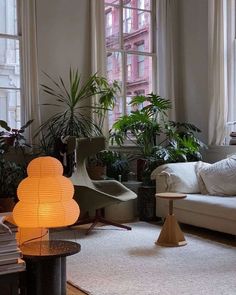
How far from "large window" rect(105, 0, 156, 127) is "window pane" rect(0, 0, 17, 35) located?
4.43ft

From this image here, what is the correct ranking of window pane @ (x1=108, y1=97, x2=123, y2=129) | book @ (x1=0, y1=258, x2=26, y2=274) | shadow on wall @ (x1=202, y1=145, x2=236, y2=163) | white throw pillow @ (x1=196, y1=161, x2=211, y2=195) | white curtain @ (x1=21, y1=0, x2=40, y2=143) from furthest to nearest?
window pane @ (x1=108, y1=97, x2=123, y2=129) → shadow on wall @ (x1=202, y1=145, x2=236, y2=163) → white curtain @ (x1=21, y1=0, x2=40, y2=143) → white throw pillow @ (x1=196, y1=161, x2=211, y2=195) → book @ (x1=0, y1=258, x2=26, y2=274)

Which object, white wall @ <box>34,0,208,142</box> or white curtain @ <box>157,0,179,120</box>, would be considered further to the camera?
white curtain @ <box>157,0,179,120</box>

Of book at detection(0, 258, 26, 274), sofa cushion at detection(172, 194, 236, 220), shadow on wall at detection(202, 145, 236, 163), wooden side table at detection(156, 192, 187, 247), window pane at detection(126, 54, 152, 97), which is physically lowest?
wooden side table at detection(156, 192, 187, 247)

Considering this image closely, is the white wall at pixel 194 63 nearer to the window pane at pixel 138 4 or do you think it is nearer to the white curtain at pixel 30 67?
the window pane at pixel 138 4

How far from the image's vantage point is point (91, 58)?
18.3ft

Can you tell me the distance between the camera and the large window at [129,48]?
6.02 m

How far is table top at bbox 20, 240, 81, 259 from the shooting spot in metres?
1.81

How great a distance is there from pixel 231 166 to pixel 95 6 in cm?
281

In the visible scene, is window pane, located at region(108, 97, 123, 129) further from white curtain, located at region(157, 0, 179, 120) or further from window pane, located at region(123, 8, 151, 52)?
window pane, located at region(123, 8, 151, 52)

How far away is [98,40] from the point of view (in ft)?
18.5

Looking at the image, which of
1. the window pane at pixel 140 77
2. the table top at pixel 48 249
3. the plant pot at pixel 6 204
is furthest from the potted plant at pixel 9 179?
the table top at pixel 48 249

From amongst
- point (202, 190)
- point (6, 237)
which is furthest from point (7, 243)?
point (202, 190)

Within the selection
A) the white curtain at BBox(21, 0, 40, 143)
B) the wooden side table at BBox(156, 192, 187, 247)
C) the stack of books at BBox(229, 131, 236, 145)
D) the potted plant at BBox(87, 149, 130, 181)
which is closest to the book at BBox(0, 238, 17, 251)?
the wooden side table at BBox(156, 192, 187, 247)

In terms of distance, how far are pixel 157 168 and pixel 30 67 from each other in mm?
1985
